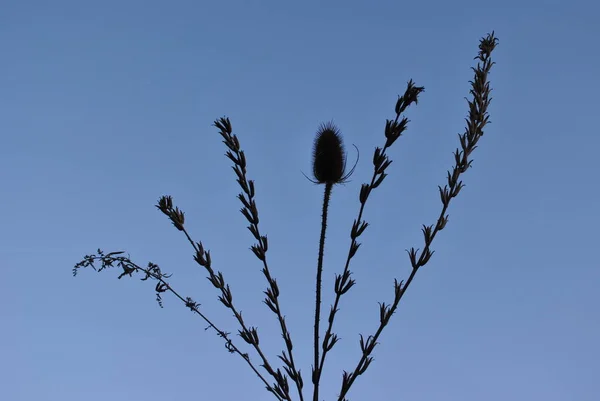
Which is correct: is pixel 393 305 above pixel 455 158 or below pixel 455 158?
below

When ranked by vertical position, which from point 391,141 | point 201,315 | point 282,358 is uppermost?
point 391,141

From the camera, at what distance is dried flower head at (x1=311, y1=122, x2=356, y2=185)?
463 centimetres

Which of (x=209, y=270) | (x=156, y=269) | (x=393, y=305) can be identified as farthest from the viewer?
(x=156, y=269)

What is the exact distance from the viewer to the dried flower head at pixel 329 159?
4633 millimetres

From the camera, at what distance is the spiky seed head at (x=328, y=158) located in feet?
15.2

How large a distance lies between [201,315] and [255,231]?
715mm

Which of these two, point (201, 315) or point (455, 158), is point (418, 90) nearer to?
point (455, 158)

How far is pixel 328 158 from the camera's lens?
184 inches

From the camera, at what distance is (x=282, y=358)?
397 centimetres

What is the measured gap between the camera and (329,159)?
466cm

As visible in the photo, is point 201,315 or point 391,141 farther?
point 201,315

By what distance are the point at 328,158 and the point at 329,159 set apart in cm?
2

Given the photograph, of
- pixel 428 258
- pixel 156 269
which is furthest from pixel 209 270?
pixel 428 258

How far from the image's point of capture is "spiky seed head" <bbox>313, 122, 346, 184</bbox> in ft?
15.2
